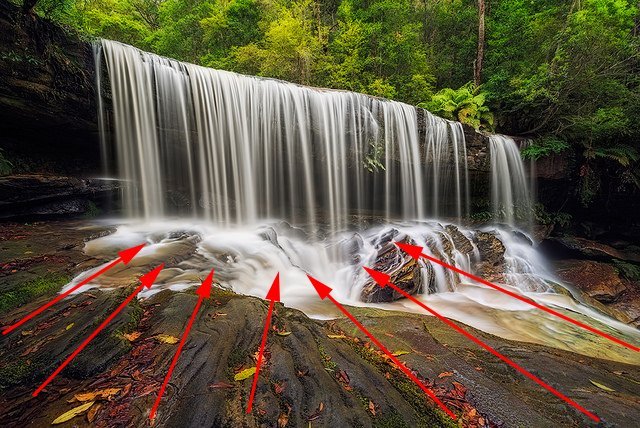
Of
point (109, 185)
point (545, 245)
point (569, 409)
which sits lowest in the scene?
point (545, 245)

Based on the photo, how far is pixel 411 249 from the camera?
6.90m

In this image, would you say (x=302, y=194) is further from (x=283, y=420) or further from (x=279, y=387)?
(x=283, y=420)

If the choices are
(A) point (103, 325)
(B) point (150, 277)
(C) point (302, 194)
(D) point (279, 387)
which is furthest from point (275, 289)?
(C) point (302, 194)

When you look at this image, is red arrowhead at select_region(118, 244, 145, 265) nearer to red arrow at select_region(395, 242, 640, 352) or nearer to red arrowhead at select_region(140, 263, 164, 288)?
red arrowhead at select_region(140, 263, 164, 288)

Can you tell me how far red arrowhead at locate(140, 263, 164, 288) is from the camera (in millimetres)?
3703

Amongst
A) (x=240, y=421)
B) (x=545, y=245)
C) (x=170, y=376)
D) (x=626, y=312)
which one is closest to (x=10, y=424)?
(x=170, y=376)

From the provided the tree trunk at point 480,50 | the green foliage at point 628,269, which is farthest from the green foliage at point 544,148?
the tree trunk at point 480,50

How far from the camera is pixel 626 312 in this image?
28.5ft

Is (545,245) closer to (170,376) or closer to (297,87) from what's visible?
(297,87)

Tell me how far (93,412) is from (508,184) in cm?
1446

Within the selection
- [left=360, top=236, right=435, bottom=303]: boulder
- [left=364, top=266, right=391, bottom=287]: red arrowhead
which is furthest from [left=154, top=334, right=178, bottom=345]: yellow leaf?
[left=364, top=266, right=391, bottom=287]: red arrowhead

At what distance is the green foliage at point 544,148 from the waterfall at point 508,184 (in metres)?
0.36

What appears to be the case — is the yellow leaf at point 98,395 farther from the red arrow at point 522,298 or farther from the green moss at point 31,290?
the red arrow at point 522,298

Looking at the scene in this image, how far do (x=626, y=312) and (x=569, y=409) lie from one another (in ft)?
32.8
